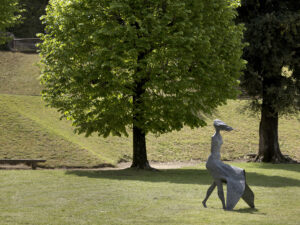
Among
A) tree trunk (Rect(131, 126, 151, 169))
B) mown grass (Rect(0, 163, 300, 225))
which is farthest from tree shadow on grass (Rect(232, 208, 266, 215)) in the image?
tree trunk (Rect(131, 126, 151, 169))

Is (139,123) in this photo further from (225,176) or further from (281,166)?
(225,176)

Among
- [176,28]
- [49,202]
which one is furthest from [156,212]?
[176,28]

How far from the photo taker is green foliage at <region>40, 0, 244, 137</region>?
23.3 meters

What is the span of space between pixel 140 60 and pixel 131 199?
9.71m

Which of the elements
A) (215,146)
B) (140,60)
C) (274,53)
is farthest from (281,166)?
(215,146)

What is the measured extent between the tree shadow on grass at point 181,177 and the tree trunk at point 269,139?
6.87 m

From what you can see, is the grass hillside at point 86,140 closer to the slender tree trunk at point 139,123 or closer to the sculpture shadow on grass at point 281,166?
the slender tree trunk at point 139,123

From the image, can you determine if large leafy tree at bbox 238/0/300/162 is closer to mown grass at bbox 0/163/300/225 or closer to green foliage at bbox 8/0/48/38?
mown grass at bbox 0/163/300/225

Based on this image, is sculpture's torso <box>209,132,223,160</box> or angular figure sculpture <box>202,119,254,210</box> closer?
angular figure sculpture <box>202,119,254,210</box>

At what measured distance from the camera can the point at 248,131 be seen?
1590 inches

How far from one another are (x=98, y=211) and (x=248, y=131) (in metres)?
28.9

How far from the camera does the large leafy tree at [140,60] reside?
76.4 feet

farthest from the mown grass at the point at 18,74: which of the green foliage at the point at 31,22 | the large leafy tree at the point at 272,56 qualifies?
the large leafy tree at the point at 272,56

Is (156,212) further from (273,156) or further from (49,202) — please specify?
(273,156)
